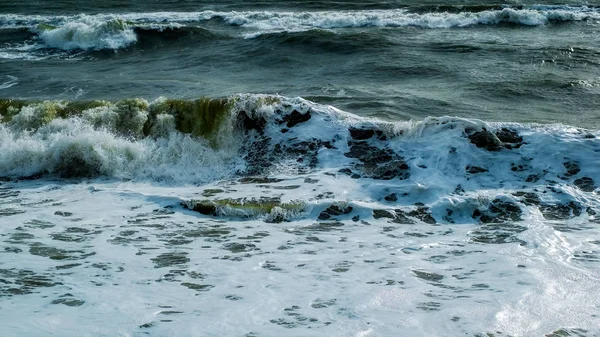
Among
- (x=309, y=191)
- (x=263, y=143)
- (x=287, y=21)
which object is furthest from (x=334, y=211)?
(x=287, y=21)

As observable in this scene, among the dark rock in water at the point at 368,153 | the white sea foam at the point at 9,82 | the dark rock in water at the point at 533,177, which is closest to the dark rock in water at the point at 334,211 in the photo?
the dark rock in water at the point at 368,153

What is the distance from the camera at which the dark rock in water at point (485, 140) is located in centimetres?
980

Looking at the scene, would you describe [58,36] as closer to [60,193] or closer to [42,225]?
[60,193]

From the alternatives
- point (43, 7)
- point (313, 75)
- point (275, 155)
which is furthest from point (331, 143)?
point (43, 7)

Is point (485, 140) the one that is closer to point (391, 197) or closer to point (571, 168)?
point (571, 168)

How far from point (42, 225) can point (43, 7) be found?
67.7ft

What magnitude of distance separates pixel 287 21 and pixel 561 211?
15.0 meters

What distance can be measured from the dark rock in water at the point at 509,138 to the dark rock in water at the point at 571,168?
0.72 m

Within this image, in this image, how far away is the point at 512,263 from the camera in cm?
666

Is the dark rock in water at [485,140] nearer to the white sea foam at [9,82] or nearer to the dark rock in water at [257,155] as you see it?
the dark rock in water at [257,155]

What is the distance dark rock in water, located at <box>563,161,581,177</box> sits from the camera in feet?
30.0

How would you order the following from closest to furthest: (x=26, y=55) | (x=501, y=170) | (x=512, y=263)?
(x=512, y=263) → (x=501, y=170) → (x=26, y=55)

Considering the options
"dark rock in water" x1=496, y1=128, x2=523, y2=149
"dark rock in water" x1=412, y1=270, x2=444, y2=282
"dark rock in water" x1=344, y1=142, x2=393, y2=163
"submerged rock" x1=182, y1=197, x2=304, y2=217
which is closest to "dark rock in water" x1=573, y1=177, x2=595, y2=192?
"dark rock in water" x1=496, y1=128, x2=523, y2=149

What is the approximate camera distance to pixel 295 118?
1096cm
